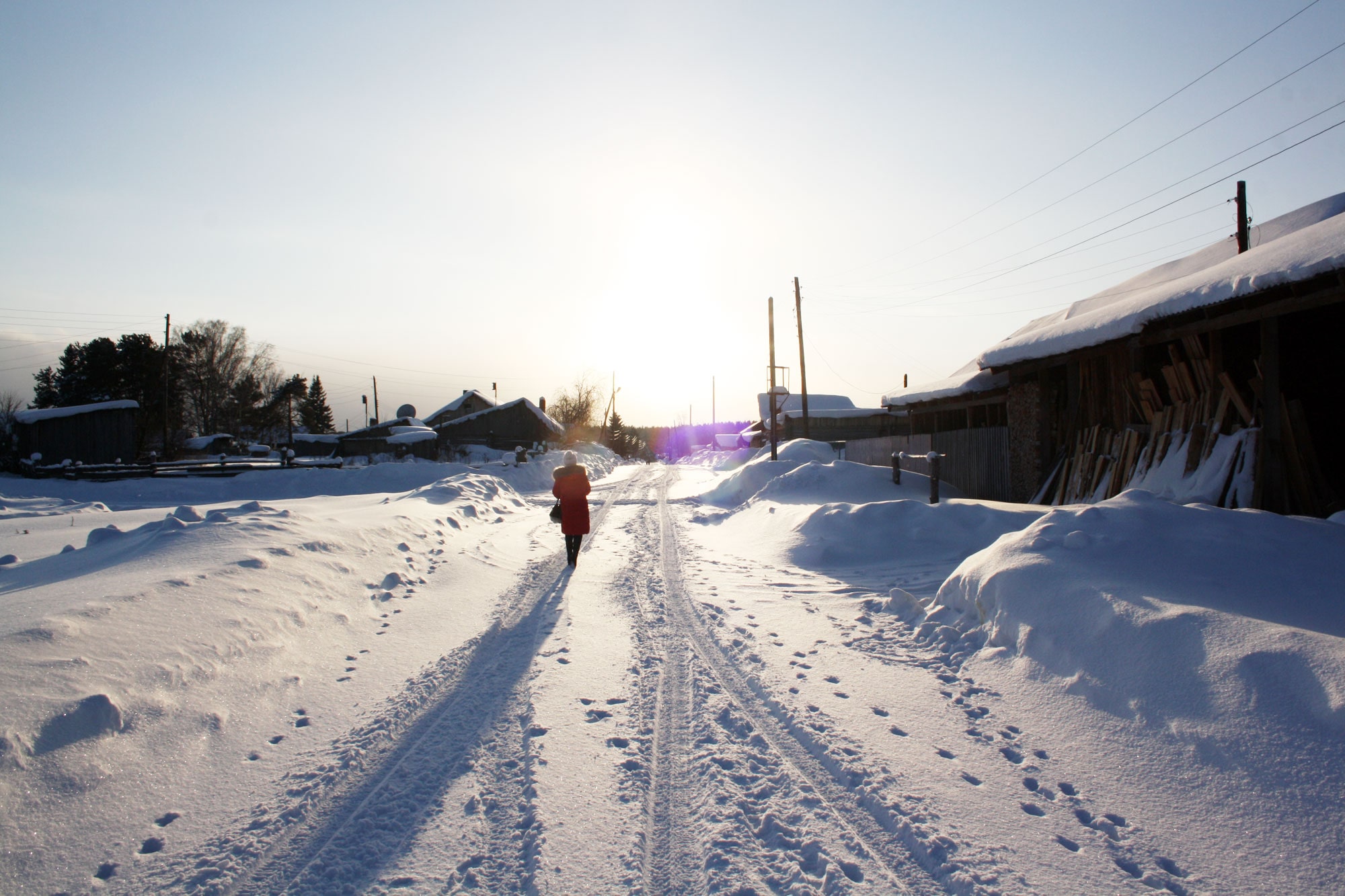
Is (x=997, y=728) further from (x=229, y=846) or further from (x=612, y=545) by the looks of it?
(x=612, y=545)

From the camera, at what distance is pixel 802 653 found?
525cm

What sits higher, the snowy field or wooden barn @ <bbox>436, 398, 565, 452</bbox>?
wooden barn @ <bbox>436, 398, 565, 452</bbox>

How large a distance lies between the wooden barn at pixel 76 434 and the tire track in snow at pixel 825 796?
29.0 m

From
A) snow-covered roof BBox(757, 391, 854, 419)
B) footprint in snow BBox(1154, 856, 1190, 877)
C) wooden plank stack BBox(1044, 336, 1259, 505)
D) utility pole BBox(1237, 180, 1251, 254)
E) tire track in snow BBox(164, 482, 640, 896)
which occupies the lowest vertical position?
footprint in snow BBox(1154, 856, 1190, 877)

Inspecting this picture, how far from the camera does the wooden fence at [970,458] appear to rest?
13.2m

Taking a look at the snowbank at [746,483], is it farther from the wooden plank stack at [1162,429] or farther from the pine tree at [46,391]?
the pine tree at [46,391]

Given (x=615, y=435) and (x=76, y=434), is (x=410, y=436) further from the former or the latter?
(x=615, y=435)

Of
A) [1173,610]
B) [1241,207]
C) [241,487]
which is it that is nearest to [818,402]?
[1241,207]

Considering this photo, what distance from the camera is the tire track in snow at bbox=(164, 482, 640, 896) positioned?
8.50ft

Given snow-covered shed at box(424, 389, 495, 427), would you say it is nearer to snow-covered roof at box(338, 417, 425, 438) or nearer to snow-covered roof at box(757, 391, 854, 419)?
snow-covered roof at box(338, 417, 425, 438)

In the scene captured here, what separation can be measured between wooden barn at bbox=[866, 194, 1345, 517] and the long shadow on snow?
8481 mm

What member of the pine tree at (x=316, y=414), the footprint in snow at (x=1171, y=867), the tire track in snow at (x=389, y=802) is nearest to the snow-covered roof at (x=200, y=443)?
the pine tree at (x=316, y=414)

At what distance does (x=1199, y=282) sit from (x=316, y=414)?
69550 mm

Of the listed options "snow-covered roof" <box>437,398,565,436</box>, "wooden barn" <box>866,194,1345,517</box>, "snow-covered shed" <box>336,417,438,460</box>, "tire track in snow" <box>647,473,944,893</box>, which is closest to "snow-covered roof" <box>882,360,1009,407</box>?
"wooden barn" <box>866,194,1345,517</box>
